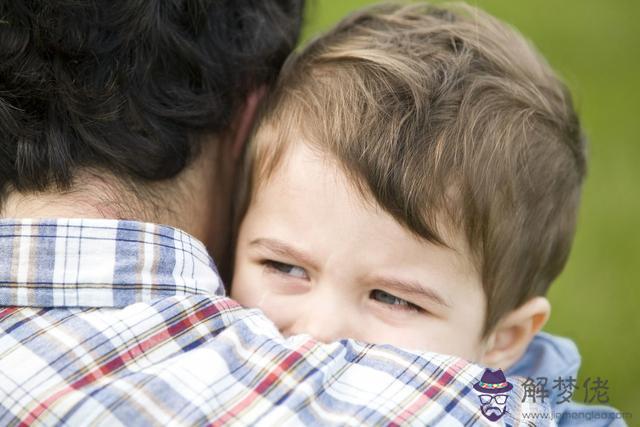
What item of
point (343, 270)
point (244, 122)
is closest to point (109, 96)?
point (244, 122)

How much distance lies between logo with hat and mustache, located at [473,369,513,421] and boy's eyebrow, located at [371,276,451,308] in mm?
343

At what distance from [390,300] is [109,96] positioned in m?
0.80

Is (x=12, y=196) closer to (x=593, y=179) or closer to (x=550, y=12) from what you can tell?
(x=593, y=179)

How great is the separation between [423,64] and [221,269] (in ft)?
2.61

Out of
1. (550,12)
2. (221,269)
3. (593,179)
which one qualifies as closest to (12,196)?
(221,269)

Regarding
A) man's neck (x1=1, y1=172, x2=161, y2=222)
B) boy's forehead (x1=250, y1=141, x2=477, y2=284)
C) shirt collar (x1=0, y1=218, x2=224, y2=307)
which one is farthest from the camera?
boy's forehead (x1=250, y1=141, x2=477, y2=284)

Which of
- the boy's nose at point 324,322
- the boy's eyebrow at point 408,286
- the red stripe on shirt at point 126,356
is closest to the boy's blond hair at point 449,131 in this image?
the boy's eyebrow at point 408,286

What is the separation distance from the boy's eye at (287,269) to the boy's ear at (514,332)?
1.89 ft

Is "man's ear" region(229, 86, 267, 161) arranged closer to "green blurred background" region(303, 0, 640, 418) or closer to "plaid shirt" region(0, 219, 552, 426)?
"green blurred background" region(303, 0, 640, 418)

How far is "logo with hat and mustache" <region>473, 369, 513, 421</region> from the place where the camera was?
1.52m

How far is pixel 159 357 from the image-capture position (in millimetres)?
1468

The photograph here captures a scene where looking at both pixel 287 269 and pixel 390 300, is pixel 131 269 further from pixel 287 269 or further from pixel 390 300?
pixel 390 300

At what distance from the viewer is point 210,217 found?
2072 millimetres

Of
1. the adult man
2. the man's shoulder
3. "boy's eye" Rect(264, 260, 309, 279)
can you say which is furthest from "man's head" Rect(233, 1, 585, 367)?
the man's shoulder
